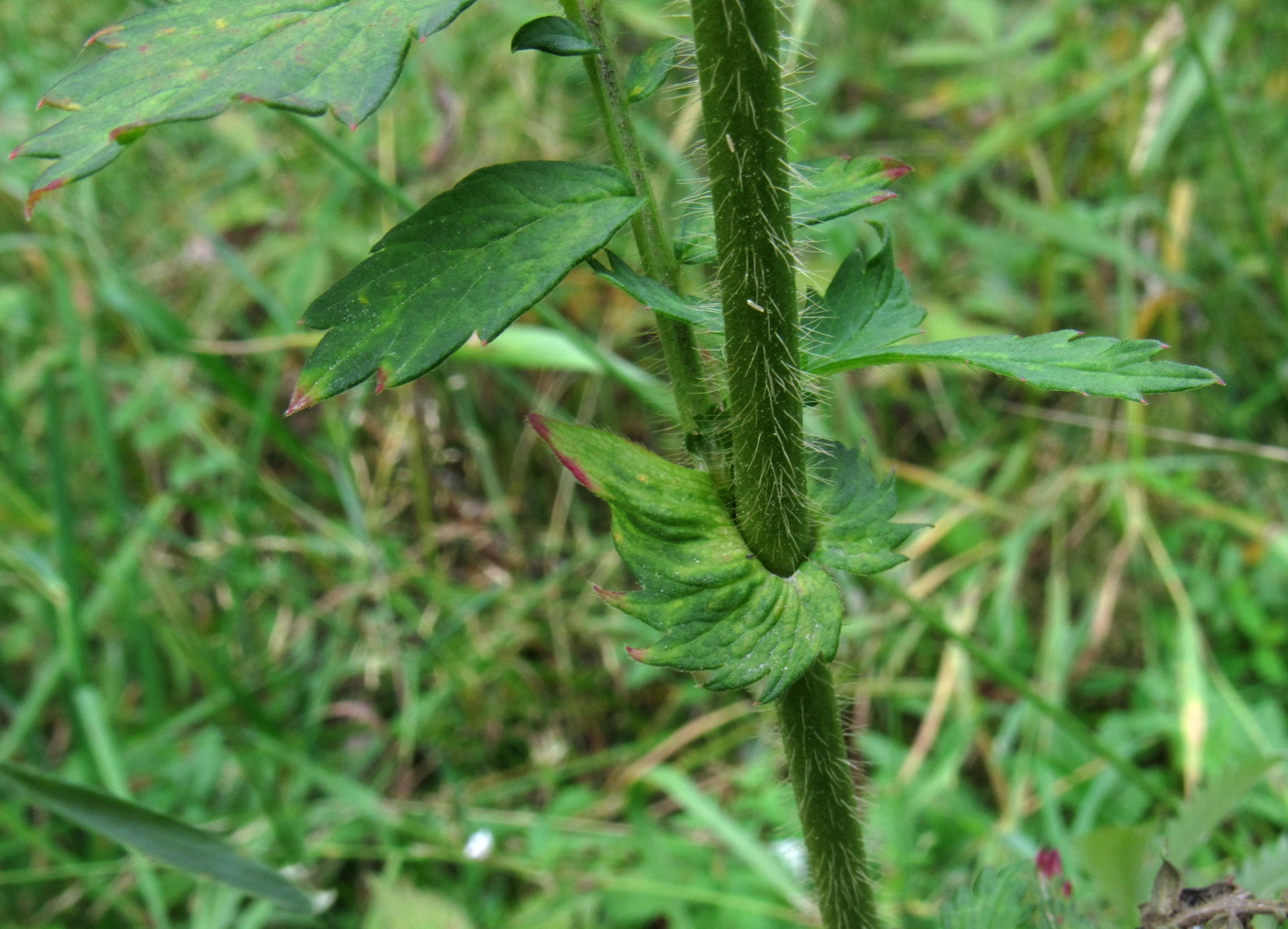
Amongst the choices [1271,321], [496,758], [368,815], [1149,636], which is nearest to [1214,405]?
[1271,321]

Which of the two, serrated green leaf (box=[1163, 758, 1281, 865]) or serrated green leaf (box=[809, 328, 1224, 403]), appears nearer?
serrated green leaf (box=[809, 328, 1224, 403])

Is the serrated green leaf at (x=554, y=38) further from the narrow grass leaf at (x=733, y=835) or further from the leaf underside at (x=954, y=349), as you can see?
the narrow grass leaf at (x=733, y=835)

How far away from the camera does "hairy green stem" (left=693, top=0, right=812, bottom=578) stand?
1.39 feet

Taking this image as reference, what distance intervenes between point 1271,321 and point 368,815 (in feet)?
6.67

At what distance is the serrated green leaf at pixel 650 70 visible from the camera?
53cm

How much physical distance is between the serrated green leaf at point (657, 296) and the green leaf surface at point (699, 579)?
77mm

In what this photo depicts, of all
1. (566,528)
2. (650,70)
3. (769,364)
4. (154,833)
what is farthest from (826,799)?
(566,528)

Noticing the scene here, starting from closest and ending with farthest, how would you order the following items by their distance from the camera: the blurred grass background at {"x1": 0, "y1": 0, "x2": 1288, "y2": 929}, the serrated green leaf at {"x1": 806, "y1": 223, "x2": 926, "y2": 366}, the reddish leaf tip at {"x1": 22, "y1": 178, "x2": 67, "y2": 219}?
the reddish leaf tip at {"x1": 22, "y1": 178, "x2": 67, "y2": 219} < the serrated green leaf at {"x1": 806, "y1": 223, "x2": 926, "y2": 366} < the blurred grass background at {"x1": 0, "y1": 0, "x2": 1288, "y2": 929}

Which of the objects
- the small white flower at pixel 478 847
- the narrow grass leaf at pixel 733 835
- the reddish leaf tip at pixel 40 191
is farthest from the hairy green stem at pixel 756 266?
the small white flower at pixel 478 847

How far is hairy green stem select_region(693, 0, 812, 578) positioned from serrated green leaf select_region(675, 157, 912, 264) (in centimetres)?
7

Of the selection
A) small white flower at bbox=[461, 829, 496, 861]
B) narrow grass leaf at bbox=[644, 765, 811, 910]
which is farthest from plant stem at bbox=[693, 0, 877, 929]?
small white flower at bbox=[461, 829, 496, 861]

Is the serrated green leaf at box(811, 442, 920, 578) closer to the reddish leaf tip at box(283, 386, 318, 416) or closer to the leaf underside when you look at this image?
the leaf underside

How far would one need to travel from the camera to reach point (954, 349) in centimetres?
51

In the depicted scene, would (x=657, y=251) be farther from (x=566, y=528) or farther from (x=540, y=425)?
(x=566, y=528)
